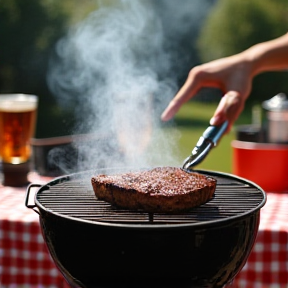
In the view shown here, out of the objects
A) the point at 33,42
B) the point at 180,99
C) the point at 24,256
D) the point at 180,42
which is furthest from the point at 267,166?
the point at 180,42

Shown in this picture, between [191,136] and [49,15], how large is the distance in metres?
7.15

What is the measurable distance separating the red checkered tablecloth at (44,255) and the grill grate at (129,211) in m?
0.36

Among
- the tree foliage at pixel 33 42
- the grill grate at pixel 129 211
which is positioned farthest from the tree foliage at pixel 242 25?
the grill grate at pixel 129 211

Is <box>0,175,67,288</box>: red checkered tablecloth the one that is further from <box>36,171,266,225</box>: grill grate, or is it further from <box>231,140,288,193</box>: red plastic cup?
<box>231,140,288,193</box>: red plastic cup

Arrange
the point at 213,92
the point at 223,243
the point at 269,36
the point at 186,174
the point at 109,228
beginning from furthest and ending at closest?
the point at 269,36 < the point at 213,92 < the point at 186,174 < the point at 223,243 < the point at 109,228

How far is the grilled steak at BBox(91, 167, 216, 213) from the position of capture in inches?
81.7

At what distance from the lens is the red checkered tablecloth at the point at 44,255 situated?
2729mm

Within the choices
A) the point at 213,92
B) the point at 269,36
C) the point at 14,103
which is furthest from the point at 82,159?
the point at 269,36

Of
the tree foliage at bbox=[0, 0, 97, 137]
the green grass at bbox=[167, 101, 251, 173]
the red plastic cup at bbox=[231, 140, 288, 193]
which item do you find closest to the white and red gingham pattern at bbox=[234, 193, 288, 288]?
the red plastic cup at bbox=[231, 140, 288, 193]

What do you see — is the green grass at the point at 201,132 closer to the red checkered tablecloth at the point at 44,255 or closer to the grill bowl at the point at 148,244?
the red checkered tablecloth at the point at 44,255

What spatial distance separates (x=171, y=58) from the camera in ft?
84.1

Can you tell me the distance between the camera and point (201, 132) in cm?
2088

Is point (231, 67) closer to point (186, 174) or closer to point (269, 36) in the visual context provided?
point (186, 174)

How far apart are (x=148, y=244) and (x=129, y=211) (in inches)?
12.4
